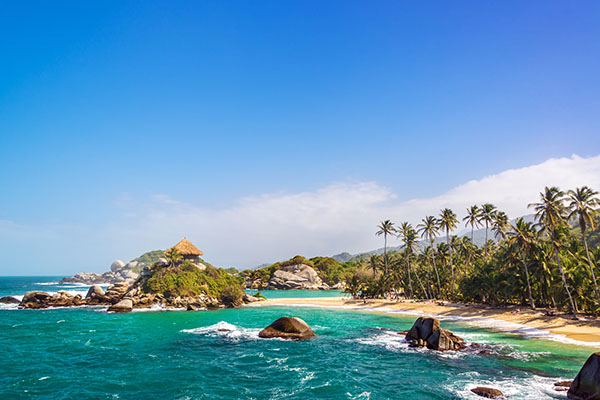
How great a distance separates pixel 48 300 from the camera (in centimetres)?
8181

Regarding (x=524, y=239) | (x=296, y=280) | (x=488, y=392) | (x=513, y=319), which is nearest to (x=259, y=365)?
(x=488, y=392)

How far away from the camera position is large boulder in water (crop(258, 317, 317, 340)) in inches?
1655

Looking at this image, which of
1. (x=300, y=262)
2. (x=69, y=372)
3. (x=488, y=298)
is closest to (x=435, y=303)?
(x=488, y=298)

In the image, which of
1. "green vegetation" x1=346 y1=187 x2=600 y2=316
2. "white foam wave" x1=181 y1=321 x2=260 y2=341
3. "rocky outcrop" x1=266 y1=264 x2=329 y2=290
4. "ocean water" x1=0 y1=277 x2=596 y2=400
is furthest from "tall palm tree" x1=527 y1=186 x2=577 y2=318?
"rocky outcrop" x1=266 y1=264 x2=329 y2=290

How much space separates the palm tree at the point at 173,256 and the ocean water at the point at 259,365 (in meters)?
40.9

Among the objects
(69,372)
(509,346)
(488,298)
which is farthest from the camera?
(488,298)

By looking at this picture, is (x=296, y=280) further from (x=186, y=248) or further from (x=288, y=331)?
(x=288, y=331)

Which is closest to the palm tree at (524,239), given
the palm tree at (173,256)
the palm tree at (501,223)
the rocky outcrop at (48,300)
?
the palm tree at (501,223)

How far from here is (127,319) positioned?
193ft

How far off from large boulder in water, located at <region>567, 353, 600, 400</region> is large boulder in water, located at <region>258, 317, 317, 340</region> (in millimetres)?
27529

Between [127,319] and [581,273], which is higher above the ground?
[581,273]

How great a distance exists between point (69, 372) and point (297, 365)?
19664mm

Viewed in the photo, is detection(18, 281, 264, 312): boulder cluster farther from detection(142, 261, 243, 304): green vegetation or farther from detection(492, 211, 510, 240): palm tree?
detection(492, 211, 510, 240): palm tree

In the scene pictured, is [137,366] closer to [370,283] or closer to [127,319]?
[127,319]
